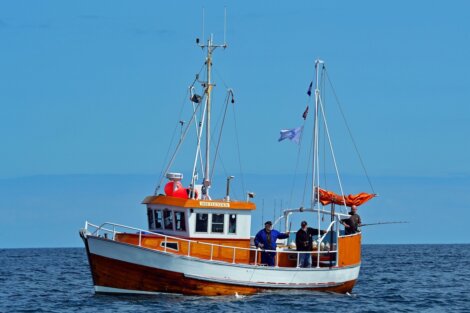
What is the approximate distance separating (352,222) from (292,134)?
4267mm

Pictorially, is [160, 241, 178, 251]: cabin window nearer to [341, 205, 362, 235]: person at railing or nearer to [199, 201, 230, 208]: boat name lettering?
[199, 201, 230, 208]: boat name lettering

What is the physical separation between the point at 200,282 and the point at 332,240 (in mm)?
6278

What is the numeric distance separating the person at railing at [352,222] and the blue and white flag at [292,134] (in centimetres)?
353

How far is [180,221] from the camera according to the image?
124ft

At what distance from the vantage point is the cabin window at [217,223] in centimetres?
3772

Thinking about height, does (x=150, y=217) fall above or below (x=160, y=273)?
above

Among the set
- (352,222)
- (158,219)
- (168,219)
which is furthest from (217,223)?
(352,222)

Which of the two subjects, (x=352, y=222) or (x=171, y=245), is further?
(x=352, y=222)

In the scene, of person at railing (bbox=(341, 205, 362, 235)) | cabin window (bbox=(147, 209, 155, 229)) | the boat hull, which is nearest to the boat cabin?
cabin window (bbox=(147, 209, 155, 229))

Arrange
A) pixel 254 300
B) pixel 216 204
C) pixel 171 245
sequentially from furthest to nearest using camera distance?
1. pixel 216 204
2. pixel 171 245
3. pixel 254 300

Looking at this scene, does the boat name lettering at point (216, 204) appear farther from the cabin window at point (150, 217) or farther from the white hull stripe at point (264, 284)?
the white hull stripe at point (264, 284)

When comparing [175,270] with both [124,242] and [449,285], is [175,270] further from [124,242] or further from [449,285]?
[449,285]

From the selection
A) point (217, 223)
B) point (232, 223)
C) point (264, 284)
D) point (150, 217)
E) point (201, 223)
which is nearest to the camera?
point (264, 284)

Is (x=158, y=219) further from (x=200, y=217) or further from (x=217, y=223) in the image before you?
(x=217, y=223)
